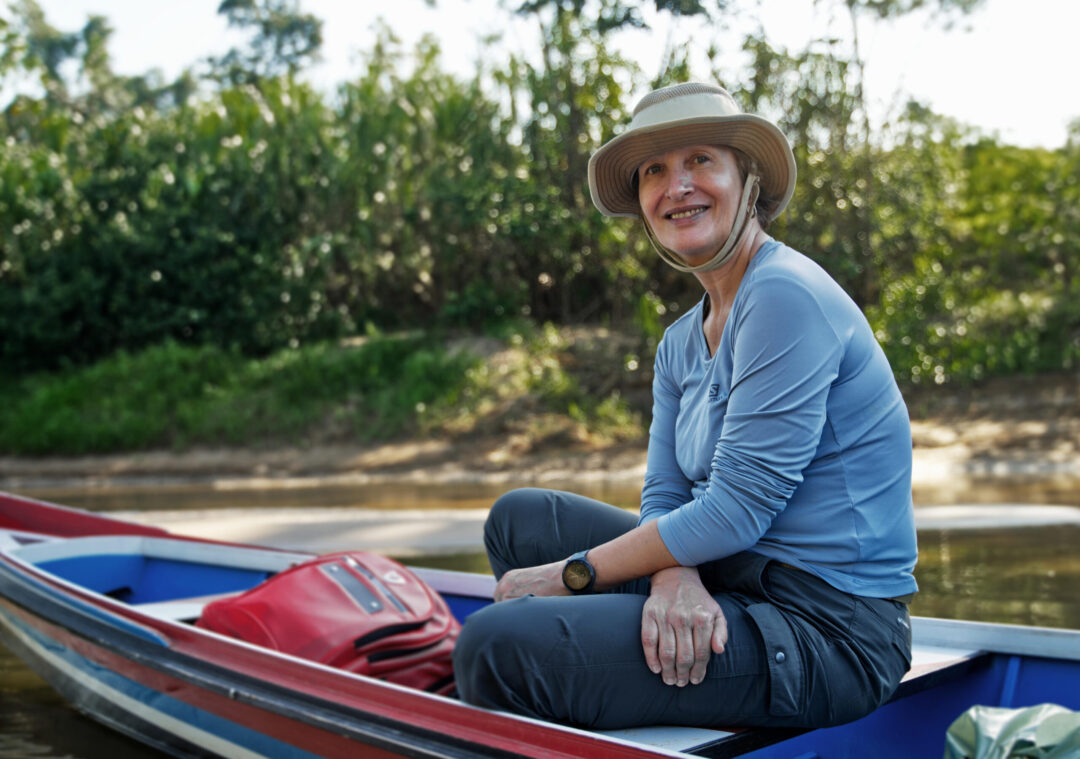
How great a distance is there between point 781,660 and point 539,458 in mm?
9644

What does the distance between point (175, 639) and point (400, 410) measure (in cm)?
1006

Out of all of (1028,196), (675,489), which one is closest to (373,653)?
(675,489)

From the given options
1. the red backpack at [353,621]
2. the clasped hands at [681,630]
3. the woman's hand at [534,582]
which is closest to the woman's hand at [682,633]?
the clasped hands at [681,630]

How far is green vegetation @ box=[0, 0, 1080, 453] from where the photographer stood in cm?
1240

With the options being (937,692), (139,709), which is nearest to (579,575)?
(937,692)

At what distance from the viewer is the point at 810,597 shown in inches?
69.7

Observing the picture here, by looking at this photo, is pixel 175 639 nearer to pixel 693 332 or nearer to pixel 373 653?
pixel 373 653

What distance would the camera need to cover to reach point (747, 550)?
1.87 m

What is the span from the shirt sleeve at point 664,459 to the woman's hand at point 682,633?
373 millimetres

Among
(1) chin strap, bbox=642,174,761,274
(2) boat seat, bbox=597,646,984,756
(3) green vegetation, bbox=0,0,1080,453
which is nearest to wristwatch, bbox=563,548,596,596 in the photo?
(2) boat seat, bbox=597,646,984,756

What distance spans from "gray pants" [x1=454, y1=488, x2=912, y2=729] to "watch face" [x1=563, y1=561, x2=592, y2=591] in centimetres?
14

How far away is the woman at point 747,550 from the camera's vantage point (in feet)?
5.68

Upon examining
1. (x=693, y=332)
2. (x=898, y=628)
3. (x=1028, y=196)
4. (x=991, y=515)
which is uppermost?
(x=1028, y=196)

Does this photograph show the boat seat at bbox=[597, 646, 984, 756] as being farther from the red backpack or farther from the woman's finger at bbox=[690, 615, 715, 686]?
the red backpack
